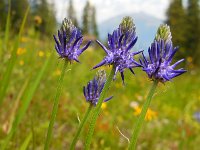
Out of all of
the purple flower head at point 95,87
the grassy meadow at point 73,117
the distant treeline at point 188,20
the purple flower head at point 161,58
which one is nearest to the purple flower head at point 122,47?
the purple flower head at point 161,58

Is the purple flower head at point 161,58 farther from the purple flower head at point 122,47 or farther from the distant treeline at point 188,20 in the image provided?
the distant treeline at point 188,20

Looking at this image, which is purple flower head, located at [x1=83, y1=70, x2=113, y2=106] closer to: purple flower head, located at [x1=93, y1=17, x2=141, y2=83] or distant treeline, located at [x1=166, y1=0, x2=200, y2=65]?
purple flower head, located at [x1=93, y1=17, x2=141, y2=83]

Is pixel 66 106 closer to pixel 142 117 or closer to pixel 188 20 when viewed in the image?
pixel 142 117

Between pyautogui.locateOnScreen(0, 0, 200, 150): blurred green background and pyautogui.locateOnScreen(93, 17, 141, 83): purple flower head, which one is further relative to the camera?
pyautogui.locateOnScreen(0, 0, 200, 150): blurred green background

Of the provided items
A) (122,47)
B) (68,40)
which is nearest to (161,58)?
(122,47)

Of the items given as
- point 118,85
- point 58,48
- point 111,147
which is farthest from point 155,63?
point 118,85

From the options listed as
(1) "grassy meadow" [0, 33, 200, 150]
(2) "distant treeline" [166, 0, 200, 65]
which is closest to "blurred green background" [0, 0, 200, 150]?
(1) "grassy meadow" [0, 33, 200, 150]
